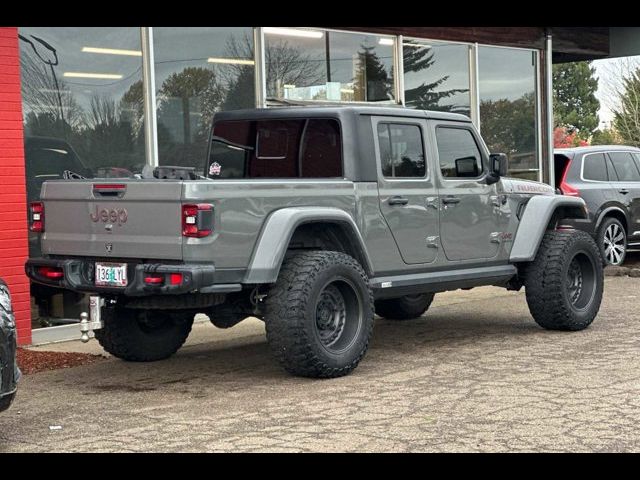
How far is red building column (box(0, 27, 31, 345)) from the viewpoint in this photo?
369 inches

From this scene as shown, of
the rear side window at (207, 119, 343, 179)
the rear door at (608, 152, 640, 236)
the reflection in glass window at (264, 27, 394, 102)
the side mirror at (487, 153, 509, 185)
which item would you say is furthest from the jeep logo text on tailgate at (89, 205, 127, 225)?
the rear door at (608, 152, 640, 236)

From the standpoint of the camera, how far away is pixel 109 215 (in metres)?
7.16

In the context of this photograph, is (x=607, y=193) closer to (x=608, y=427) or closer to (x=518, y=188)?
(x=518, y=188)

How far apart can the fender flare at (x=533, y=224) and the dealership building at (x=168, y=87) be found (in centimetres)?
347

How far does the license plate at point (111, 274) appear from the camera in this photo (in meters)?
7.07

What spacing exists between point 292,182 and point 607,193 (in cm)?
879

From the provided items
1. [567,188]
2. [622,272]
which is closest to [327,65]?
[567,188]

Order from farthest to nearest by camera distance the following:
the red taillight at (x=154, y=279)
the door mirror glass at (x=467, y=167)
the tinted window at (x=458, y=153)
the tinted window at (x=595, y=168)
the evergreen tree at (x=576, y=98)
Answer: the evergreen tree at (x=576, y=98) → the tinted window at (x=595, y=168) → the door mirror glass at (x=467, y=167) → the tinted window at (x=458, y=153) → the red taillight at (x=154, y=279)

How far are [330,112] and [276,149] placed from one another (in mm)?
730

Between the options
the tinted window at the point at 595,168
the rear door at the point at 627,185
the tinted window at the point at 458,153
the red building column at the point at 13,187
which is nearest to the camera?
the tinted window at the point at 458,153

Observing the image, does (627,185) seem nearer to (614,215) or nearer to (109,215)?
(614,215)

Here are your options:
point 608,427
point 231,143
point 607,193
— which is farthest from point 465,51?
point 608,427

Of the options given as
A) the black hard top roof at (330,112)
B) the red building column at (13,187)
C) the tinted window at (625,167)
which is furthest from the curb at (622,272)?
the red building column at (13,187)

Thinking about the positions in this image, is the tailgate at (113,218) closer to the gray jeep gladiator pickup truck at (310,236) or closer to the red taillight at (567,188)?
the gray jeep gladiator pickup truck at (310,236)
